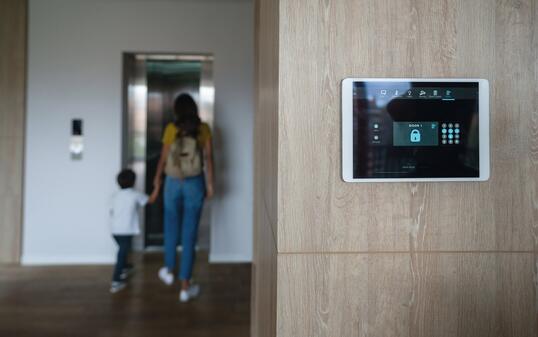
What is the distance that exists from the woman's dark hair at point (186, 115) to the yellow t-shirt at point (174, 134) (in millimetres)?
82

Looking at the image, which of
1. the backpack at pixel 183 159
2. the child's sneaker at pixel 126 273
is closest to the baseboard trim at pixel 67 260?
the child's sneaker at pixel 126 273

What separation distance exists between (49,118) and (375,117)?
13.7ft

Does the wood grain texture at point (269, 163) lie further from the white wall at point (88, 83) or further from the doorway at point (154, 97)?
the doorway at point (154, 97)

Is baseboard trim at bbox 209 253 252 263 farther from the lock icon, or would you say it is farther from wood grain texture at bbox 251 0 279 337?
the lock icon

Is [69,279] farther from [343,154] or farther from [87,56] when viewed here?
[343,154]

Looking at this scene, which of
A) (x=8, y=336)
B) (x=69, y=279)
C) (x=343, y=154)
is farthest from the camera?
(x=69, y=279)

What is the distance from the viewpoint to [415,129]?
92cm

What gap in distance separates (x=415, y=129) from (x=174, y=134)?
9.13 ft

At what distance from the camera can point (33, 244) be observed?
4.34 metres

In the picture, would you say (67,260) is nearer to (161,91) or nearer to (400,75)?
(161,91)

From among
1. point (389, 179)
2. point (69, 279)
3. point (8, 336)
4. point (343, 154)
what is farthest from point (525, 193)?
point (69, 279)

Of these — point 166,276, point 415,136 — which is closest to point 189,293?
point 166,276

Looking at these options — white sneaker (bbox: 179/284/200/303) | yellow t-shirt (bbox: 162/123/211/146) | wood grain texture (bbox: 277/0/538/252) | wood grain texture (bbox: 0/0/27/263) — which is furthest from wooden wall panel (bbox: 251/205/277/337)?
wood grain texture (bbox: 0/0/27/263)

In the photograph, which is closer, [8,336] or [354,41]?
[354,41]
